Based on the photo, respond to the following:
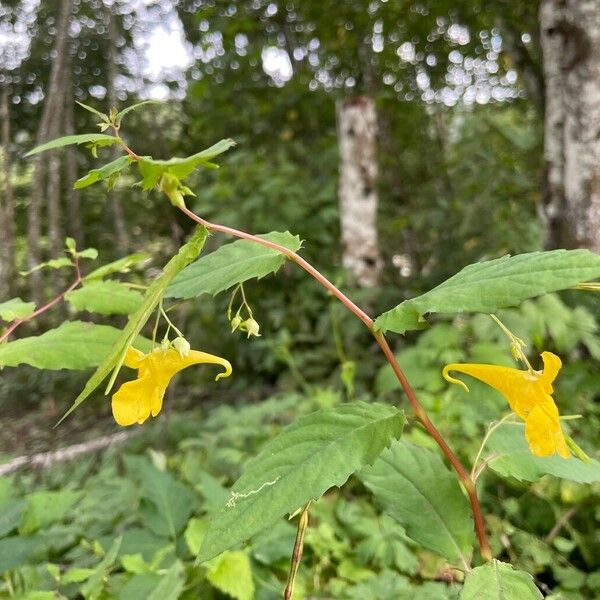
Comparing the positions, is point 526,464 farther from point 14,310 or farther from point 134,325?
point 14,310

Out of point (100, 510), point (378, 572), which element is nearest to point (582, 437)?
point (378, 572)

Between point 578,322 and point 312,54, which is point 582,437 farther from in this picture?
point 312,54

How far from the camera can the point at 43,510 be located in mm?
1181

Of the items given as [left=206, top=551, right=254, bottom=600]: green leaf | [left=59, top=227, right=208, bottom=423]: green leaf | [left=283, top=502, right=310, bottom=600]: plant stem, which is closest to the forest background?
[left=206, top=551, right=254, bottom=600]: green leaf

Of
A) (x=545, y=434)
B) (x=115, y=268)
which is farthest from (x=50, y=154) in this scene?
(x=545, y=434)

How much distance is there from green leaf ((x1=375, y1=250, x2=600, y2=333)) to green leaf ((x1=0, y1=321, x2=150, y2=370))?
49 centimetres

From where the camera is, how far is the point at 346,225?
12.1ft

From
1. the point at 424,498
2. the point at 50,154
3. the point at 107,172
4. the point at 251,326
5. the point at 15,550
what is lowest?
the point at 15,550

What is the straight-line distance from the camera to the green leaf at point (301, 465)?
24.8 inches

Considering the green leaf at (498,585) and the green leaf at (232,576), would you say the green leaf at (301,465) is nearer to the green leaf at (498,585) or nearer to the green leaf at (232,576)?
the green leaf at (498,585)

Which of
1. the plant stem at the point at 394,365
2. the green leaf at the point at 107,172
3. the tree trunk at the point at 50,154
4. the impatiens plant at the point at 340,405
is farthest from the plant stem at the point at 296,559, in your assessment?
the tree trunk at the point at 50,154

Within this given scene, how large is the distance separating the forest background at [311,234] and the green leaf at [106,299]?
0.48 ft

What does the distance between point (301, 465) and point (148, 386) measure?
0.23 metres

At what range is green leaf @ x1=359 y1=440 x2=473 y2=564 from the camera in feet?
2.75
